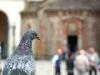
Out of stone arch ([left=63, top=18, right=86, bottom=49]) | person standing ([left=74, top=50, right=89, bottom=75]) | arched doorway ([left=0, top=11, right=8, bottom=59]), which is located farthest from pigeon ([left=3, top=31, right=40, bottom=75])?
stone arch ([left=63, top=18, right=86, bottom=49])

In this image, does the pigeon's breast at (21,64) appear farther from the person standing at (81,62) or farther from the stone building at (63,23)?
the stone building at (63,23)

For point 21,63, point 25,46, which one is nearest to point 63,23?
point 25,46

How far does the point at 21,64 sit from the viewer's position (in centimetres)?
838

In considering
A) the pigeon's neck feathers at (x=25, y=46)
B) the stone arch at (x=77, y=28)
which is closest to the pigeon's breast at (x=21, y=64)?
the pigeon's neck feathers at (x=25, y=46)

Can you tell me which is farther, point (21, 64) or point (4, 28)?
point (4, 28)

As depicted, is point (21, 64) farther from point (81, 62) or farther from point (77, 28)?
point (77, 28)

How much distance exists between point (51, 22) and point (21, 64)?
Answer: 44.7 meters

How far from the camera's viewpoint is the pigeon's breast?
8352 millimetres

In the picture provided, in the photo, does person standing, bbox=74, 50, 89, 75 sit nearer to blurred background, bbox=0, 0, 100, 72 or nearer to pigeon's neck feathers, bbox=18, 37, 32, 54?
pigeon's neck feathers, bbox=18, 37, 32, 54

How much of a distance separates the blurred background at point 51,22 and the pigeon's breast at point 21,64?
42.5m

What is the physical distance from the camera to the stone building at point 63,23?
5241 centimetres

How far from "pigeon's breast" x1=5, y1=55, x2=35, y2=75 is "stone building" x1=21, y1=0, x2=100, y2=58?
43.1 m

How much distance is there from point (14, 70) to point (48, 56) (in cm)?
4359

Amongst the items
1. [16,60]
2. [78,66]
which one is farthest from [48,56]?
[16,60]
